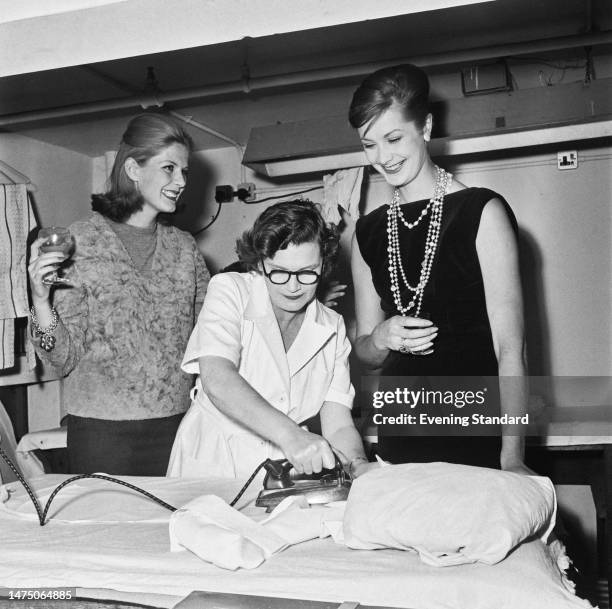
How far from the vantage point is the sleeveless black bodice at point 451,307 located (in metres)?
1.15

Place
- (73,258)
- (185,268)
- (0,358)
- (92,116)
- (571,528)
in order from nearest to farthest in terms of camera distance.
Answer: (73,258) → (185,268) → (92,116) → (0,358) → (571,528)

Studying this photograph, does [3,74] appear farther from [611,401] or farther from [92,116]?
[611,401]

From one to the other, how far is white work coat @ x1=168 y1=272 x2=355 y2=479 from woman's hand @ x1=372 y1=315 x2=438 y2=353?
16 centimetres

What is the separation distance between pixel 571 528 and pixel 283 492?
6.04 feet

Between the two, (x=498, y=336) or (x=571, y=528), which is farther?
(x=571, y=528)

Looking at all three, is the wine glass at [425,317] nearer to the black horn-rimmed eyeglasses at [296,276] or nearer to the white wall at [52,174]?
the black horn-rimmed eyeglasses at [296,276]

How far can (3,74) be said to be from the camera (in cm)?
110

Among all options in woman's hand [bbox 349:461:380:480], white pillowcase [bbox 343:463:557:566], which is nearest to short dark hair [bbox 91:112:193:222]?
woman's hand [bbox 349:461:380:480]

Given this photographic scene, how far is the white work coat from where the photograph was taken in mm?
1266

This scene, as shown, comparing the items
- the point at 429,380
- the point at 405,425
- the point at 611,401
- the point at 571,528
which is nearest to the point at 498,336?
the point at 429,380

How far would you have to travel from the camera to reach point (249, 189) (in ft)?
7.36

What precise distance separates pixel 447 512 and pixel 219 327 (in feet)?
2.09

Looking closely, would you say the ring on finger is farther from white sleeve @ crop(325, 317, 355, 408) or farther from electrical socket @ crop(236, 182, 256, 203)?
electrical socket @ crop(236, 182, 256, 203)

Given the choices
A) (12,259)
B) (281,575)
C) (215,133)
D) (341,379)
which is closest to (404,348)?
(341,379)
